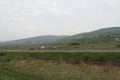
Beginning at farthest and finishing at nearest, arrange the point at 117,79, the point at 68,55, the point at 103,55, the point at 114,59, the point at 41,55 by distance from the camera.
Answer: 1. the point at 41,55
2. the point at 68,55
3. the point at 103,55
4. the point at 114,59
5. the point at 117,79

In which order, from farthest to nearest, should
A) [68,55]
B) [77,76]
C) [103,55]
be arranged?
1. [68,55]
2. [103,55]
3. [77,76]

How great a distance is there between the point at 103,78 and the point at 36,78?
5.69 meters

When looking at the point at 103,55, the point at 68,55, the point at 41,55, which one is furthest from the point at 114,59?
the point at 41,55

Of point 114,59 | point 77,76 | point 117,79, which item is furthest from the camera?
point 114,59

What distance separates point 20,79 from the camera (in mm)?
24859

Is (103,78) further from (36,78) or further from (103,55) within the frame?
(103,55)

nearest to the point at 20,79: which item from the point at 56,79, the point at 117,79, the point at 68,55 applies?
Result: the point at 56,79

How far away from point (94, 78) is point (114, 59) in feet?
59.0

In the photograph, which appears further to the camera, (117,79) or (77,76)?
(77,76)

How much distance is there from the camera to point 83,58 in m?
44.5

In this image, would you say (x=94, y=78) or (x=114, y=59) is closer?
(x=94, y=78)

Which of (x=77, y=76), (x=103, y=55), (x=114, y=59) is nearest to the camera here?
(x=77, y=76)

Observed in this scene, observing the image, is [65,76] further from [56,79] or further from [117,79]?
[117,79]

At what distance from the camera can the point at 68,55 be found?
48.5 metres
